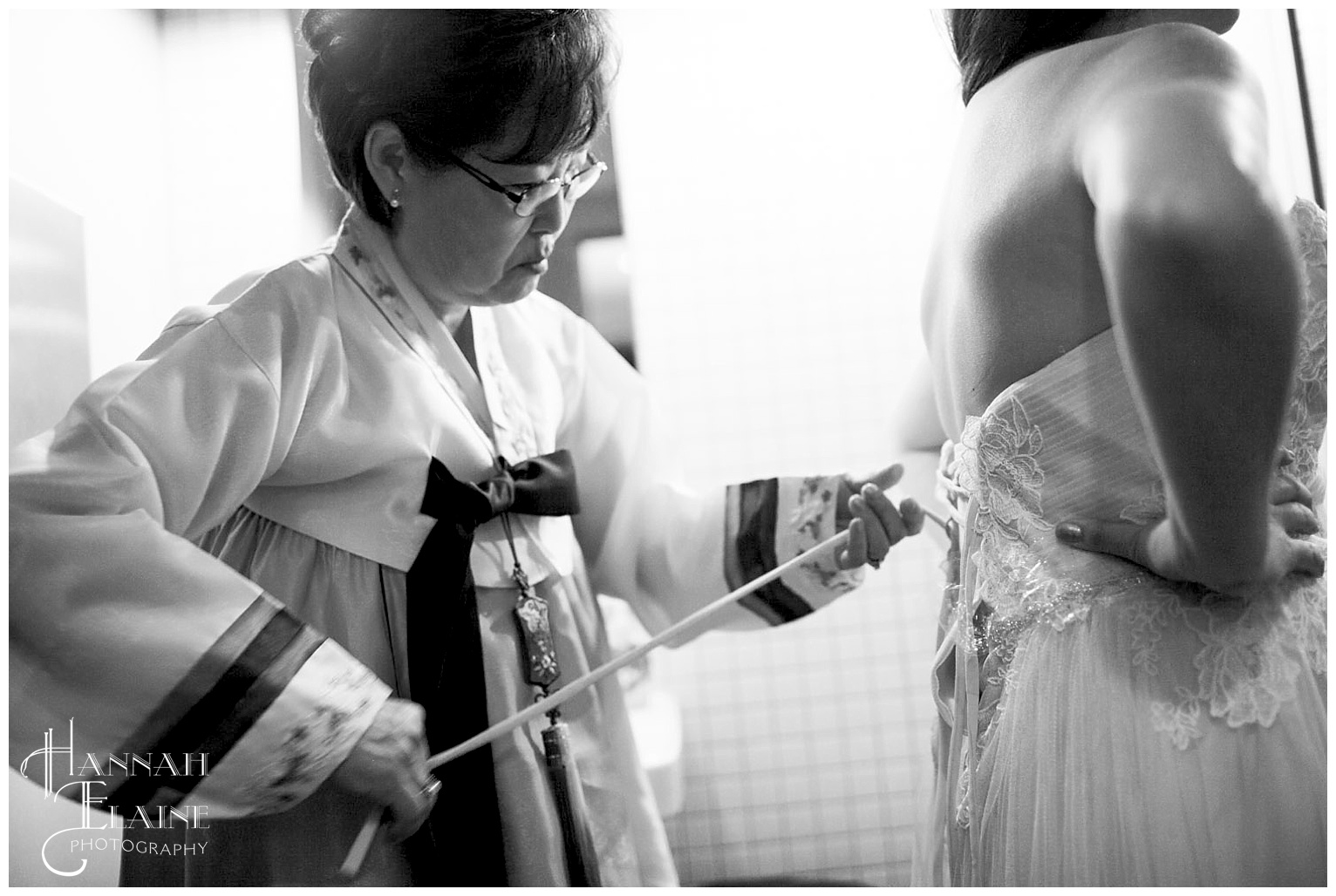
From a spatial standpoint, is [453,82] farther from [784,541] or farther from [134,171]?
[784,541]

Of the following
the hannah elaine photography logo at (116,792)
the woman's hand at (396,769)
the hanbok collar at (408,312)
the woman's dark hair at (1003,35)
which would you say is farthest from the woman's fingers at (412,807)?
the woman's dark hair at (1003,35)

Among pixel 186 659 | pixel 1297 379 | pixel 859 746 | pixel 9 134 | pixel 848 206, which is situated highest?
pixel 9 134

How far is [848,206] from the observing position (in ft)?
3.22

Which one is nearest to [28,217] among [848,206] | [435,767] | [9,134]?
[9,134]

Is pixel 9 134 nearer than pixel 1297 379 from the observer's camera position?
No

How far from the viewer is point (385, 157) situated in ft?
3.10

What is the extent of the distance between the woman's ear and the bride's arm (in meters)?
0.50

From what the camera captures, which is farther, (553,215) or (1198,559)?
(553,215)

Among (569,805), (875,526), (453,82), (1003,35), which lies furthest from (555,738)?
(1003,35)

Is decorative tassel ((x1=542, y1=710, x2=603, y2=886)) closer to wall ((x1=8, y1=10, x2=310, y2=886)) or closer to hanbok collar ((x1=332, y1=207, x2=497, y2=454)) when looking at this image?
hanbok collar ((x1=332, y1=207, x2=497, y2=454))

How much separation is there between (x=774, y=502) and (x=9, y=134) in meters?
0.68

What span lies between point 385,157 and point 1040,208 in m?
0.49

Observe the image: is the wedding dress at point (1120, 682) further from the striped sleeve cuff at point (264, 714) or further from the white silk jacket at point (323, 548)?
the striped sleeve cuff at point (264, 714)

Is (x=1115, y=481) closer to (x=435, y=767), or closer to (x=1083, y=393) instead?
(x=1083, y=393)
